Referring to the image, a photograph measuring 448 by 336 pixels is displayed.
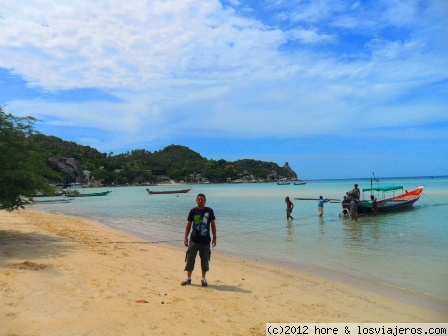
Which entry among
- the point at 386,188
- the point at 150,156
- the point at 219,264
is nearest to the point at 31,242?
the point at 219,264

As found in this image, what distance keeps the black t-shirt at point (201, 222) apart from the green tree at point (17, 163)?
19.8ft

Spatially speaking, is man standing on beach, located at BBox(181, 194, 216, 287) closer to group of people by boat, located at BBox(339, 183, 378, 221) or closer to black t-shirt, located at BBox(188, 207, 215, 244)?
black t-shirt, located at BBox(188, 207, 215, 244)

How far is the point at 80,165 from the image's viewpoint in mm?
130000

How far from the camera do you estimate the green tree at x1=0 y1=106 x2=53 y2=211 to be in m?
10.6

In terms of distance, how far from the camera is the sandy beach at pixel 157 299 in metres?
4.98

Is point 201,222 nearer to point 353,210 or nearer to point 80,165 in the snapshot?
point 353,210

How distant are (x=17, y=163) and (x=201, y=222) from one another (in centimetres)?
687

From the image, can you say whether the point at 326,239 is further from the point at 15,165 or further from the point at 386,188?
the point at 386,188

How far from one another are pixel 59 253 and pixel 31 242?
2275 millimetres

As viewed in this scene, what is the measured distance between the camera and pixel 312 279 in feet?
29.6

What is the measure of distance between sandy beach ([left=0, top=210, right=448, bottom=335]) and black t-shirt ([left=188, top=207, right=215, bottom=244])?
3.23 ft

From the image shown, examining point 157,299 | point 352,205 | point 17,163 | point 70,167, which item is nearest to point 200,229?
point 157,299

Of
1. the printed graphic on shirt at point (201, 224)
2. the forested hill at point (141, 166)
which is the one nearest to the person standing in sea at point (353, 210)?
the printed graphic on shirt at point (201, 224)

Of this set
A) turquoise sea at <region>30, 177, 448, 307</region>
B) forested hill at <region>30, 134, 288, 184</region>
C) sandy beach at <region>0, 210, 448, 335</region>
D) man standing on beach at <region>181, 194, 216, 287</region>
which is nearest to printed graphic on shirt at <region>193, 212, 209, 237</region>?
man standing on beach at <region>181, 194, 216, 287</region>
